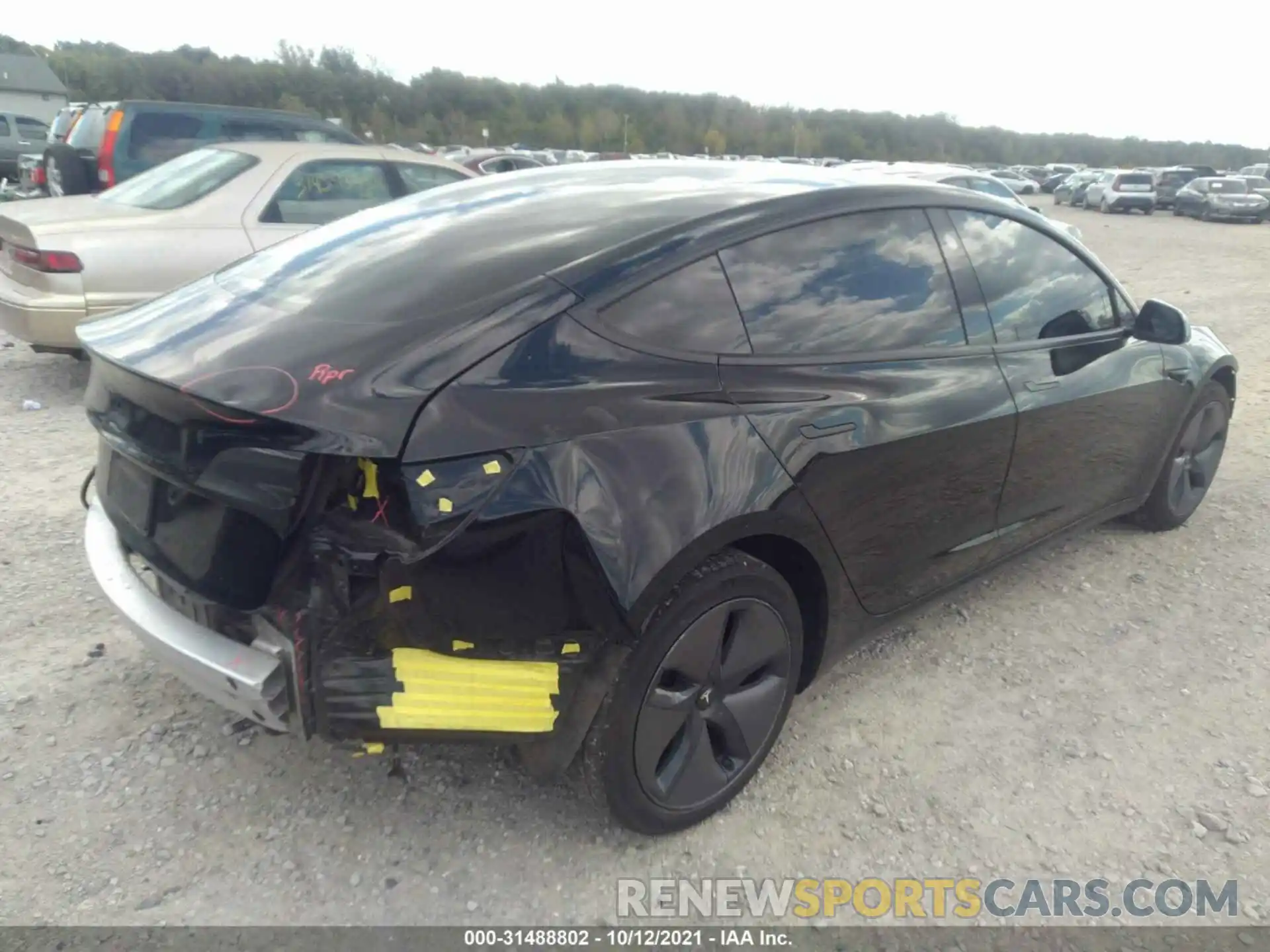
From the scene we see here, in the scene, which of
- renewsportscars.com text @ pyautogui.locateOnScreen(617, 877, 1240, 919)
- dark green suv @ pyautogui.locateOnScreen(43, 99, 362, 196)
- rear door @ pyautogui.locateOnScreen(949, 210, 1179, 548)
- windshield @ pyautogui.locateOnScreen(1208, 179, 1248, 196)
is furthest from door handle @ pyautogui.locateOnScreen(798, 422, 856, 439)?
windshield @ pyautogui.locateOnScreen(1208, 179, 1248, 196)

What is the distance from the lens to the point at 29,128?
75.2 feet

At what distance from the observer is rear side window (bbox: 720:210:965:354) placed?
2506mm

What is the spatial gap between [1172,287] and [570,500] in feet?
44.8

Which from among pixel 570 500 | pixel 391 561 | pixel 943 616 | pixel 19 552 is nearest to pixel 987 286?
pixel 943 616

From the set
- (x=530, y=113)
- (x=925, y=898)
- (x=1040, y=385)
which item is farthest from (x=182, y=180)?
(x=530, y=113)

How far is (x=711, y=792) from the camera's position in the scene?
246cm

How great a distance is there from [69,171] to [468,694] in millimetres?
7757

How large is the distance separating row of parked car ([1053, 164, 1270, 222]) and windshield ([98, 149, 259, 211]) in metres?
32.0

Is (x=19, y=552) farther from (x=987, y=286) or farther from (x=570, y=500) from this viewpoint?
(x=987, y=286)

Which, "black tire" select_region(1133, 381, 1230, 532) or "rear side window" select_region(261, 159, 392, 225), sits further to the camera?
"rear side window" select_region(261, 159, 392, 225)

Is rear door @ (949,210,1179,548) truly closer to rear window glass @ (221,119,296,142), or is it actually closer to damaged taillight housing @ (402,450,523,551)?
damaged taillight housing @ (402,450,523,551)

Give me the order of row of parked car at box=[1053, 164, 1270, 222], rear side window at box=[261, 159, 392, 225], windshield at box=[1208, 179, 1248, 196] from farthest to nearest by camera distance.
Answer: windshield at box=[1208, 179, 1248, 196]
row of parked car at box=[1053, 164, 1270, 222]
rear side window at box=[261, 159, 392, 225]

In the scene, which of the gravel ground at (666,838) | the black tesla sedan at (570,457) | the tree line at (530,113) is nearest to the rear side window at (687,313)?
the black tesla sedan at (570,457)

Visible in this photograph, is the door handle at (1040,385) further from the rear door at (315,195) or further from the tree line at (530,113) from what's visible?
the tree line at (530,113)
